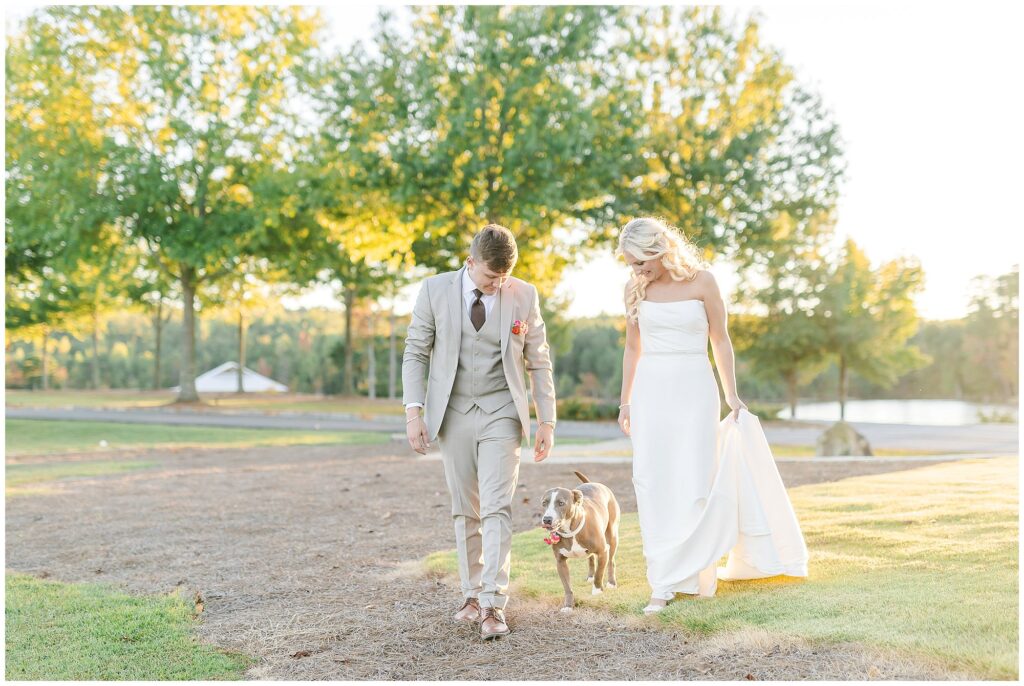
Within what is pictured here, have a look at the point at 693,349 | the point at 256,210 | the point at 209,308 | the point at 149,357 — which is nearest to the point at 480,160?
the point at 256,210

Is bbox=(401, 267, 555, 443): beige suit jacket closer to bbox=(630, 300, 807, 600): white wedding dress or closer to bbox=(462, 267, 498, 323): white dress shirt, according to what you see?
bbox=(462, 267, 498, 323): white dress shirt

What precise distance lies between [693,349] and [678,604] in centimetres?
157

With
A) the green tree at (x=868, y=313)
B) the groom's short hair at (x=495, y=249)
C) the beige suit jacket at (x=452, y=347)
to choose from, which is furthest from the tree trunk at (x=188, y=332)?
the groom's short hair at (x=495, y=249)

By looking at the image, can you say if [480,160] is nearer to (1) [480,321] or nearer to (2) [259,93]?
(2) [259,93]

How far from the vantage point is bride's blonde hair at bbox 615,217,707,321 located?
553 centimetres

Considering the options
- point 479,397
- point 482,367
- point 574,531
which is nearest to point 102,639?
point 479,397

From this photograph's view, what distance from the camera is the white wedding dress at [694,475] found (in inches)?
219

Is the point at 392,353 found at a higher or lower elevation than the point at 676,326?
higher

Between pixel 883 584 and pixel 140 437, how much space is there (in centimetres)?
1927

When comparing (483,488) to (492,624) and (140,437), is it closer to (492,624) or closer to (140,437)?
(492,624)

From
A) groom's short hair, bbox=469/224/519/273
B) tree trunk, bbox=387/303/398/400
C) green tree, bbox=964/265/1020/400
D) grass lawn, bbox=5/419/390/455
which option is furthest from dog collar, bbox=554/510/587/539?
green tree, bbox=964/265/1020/400

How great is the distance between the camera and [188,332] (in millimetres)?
30953

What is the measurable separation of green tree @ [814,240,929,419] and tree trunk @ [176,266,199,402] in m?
21.8

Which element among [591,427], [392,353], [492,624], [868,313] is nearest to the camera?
[492,624]
